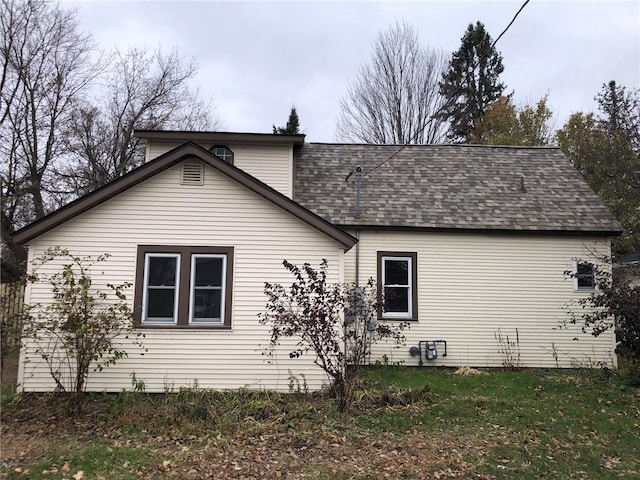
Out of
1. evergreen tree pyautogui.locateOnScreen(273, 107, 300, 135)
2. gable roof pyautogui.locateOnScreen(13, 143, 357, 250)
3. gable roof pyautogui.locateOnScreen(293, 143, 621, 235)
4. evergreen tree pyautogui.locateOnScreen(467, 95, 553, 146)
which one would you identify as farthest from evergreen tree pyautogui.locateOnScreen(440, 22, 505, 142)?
gable roof pyautogui.locateOnScreen(13, 143, 357, 250)

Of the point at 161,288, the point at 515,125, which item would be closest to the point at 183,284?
the point at 161,288

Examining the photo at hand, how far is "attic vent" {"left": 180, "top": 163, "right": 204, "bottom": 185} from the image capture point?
9.23 m

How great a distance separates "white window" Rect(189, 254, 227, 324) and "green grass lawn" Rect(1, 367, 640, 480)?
1393 mm

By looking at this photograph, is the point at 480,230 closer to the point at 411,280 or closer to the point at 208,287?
the point at 411,280

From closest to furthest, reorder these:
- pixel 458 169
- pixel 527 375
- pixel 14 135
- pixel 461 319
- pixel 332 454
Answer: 1. pixel 332 454
2. pixel 527 375
3. pixel 461 319
4. pixel 458 169
5. pixel 14 135

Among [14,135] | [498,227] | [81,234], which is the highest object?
[14,135]

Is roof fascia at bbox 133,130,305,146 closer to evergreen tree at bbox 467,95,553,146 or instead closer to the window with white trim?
the window with white trim

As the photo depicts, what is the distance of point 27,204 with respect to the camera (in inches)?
815

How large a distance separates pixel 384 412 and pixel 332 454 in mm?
1763

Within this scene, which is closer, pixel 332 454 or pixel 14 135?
pixel 332 454

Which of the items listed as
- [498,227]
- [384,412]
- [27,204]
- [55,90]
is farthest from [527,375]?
[55,90]

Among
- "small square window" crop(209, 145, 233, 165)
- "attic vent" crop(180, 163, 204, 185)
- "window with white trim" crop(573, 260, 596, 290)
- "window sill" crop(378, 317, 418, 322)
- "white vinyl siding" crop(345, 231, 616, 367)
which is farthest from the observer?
"small square window" crop(209, 145, 233, 165)

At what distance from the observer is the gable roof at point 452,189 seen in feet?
39.1

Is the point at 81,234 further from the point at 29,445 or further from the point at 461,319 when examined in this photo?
the point at 461,319
